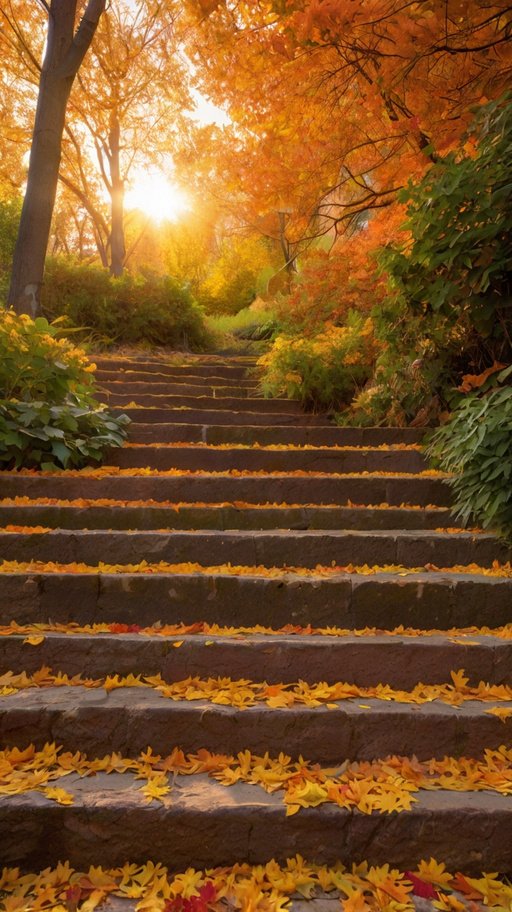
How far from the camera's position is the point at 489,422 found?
3.44 meters

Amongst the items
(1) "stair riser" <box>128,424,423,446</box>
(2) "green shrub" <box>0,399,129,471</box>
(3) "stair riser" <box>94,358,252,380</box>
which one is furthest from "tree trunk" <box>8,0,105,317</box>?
(2) "green shrub" <box>0,399,129,471</box>

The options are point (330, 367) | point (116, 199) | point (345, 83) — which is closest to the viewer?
point (345, 83)

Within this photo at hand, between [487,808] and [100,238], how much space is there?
56.8 ft

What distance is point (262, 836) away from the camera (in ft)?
5.87

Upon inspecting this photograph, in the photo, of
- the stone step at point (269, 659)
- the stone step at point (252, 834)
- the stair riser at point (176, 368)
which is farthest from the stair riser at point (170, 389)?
the stone step at point (252, 834)

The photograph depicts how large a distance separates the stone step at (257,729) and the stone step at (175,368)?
5.75m

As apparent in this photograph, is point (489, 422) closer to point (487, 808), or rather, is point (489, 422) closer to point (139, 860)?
point (487, 808)

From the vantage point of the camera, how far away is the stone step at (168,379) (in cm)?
693

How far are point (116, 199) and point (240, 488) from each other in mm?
13468

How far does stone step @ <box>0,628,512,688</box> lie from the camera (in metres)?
2.42

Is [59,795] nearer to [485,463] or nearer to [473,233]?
[485,463]

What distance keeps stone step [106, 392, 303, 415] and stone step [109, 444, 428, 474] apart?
170 centimetres

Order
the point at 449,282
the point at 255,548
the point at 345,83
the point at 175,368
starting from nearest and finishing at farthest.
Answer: the point at 255,548 < the point at 449,282 < the point at 345,83 < the point at 175,368

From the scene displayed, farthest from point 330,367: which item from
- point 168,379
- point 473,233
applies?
point 473,233
